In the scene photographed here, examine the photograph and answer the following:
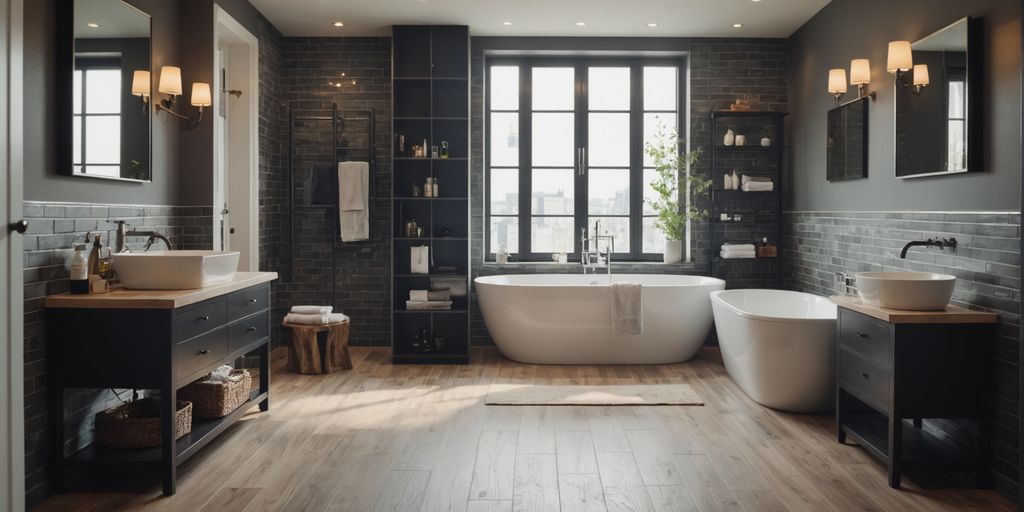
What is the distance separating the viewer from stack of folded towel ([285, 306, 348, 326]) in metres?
5.59

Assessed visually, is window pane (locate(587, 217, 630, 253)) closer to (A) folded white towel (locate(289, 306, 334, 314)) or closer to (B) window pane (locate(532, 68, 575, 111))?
(B) window pane (locate(532, 68, 575, 111))

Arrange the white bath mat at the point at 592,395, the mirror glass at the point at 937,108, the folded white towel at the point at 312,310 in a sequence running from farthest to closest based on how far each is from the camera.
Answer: the folded white towel at the point at 312,310 < the white bath mat at the point at 592,395 < the mirror glass at the point at 937,108

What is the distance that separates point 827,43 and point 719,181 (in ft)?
4.73

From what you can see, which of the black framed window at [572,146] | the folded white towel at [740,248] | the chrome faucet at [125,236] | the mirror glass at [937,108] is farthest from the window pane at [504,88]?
the chrome faucet at [125,236]

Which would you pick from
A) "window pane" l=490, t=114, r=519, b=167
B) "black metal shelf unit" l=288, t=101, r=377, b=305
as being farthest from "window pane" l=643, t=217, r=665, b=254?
"black metal shelf unit" l=288, t=101, r=377, b=305

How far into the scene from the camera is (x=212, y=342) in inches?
141

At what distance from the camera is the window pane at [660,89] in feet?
22.2

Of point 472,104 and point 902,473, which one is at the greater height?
point 472,104

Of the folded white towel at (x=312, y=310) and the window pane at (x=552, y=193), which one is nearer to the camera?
the folded white towel at (x=312, y=310)

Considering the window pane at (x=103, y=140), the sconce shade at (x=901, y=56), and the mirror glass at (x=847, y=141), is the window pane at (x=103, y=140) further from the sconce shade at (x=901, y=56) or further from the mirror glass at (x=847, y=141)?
the mirror glass at (x=847, y=141)

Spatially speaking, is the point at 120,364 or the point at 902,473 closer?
the point at 120,364

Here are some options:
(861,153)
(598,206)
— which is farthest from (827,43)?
(598,206)

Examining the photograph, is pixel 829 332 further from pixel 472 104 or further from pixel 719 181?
pixel 472 104

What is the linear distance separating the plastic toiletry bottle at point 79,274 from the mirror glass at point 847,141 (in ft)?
14.7
